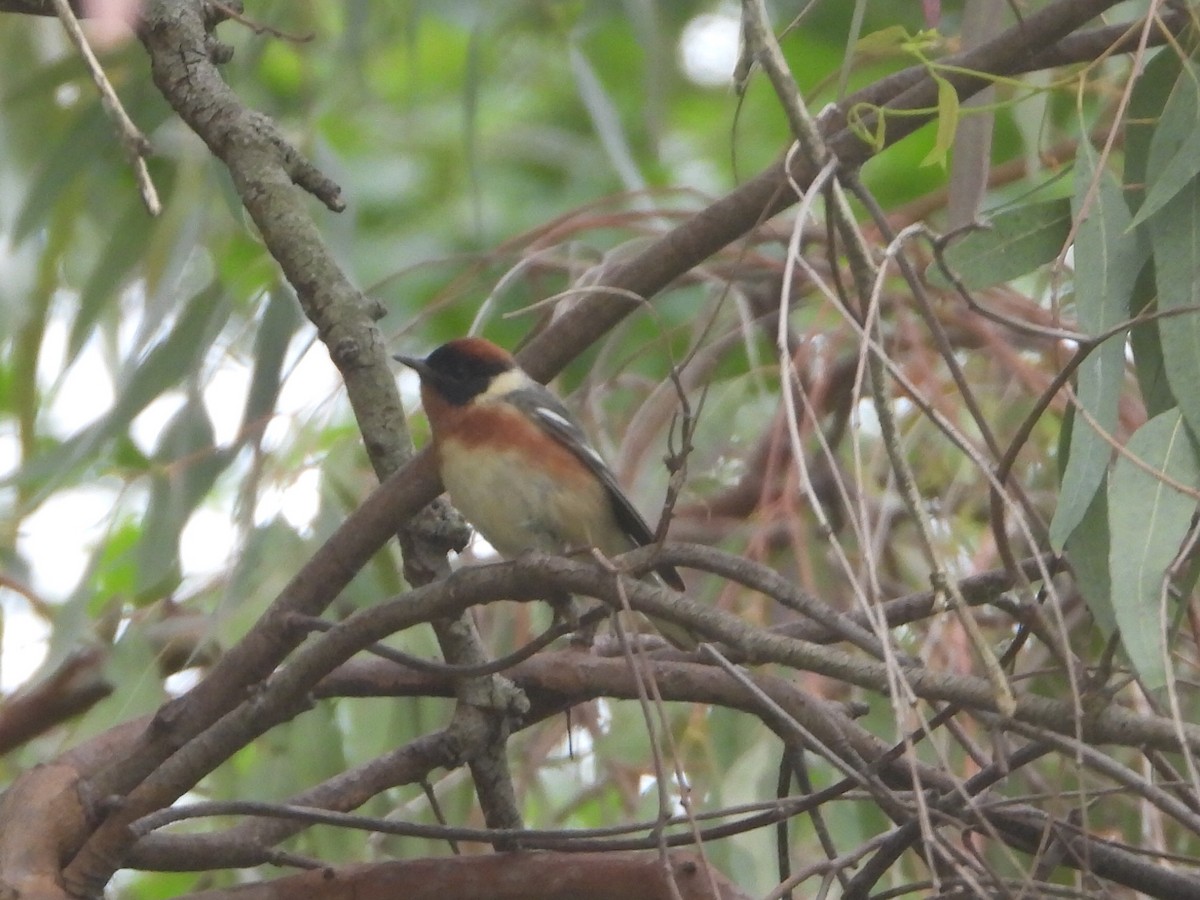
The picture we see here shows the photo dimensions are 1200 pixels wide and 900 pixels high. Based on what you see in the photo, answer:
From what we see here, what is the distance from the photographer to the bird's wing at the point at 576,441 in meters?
2.99

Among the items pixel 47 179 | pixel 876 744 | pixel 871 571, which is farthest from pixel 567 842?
pixel 47 179

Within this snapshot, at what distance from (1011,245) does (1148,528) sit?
1.54 ft

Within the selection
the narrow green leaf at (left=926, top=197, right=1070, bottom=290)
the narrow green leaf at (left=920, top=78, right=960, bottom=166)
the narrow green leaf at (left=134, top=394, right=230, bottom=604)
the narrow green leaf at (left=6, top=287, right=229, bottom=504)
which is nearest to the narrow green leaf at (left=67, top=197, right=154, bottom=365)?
the narrow green leaf at (left=6, top=287, right=229, bottom=504)

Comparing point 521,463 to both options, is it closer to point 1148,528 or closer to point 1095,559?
point 1095,559

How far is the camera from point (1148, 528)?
1.72 metres

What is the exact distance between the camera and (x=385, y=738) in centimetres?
300

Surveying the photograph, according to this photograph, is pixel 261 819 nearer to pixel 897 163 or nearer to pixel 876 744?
pixel 876 744

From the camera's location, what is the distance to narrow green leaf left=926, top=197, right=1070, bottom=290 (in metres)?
2.00

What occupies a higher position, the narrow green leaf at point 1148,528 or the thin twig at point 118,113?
the thin twig at point 118,113

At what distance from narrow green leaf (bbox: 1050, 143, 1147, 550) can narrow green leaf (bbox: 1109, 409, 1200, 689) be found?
4cm

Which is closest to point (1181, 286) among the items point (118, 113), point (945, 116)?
point (945, 116)

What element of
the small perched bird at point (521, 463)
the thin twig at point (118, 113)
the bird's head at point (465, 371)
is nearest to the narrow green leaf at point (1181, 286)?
the small perched bird at point (521, 463)

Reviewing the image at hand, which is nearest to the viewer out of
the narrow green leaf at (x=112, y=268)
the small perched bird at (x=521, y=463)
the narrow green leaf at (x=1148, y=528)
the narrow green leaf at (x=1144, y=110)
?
the narrow green leaf at (x=1148, y=528)

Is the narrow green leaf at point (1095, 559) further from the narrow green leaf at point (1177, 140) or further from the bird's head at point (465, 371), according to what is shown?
the bird's head at point (465, 371)
